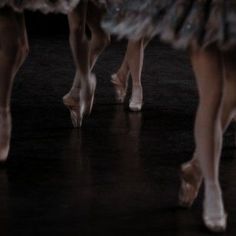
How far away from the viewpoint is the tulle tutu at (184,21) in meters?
2.17

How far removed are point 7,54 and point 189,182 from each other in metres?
0.92

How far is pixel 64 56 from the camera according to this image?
620 cm

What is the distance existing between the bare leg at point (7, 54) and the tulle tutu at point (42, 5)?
0.08 m

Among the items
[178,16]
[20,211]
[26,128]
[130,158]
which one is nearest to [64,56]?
→ [26,128]

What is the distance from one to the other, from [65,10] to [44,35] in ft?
14.5

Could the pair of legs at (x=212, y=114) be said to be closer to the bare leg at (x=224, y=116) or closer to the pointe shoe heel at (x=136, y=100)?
the bare leg at (x=224, y=116)

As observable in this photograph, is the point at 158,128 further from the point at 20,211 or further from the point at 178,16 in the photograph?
the point at 178,16

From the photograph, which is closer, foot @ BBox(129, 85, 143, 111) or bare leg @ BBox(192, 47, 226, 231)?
bare leg @ BBox(192, 47, 226, 231)

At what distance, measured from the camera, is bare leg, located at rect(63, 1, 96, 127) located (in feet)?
11.9

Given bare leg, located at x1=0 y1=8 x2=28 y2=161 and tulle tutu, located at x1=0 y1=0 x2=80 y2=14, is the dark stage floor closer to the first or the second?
bare leg, located at x1=0 y1=8 x2=28 y2=161

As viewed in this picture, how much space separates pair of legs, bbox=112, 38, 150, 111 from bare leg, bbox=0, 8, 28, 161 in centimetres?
107

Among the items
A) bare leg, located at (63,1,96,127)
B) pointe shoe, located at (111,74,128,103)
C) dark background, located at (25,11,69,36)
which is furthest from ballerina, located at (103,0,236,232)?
dark background, located at (25,11,69,36)

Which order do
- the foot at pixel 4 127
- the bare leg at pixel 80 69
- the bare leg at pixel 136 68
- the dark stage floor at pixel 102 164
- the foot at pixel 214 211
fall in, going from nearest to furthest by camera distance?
1. the foot at pixel 214 211
2. the dark stage floor at pixel 102 164
3. the foot at pixel 4 127
4. the bare leg at pixel 80 69
5. the bare leg at pixel 136 68

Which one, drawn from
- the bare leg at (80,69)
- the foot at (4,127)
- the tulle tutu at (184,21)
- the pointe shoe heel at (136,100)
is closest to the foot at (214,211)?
the tulle tutu at (184,21)
